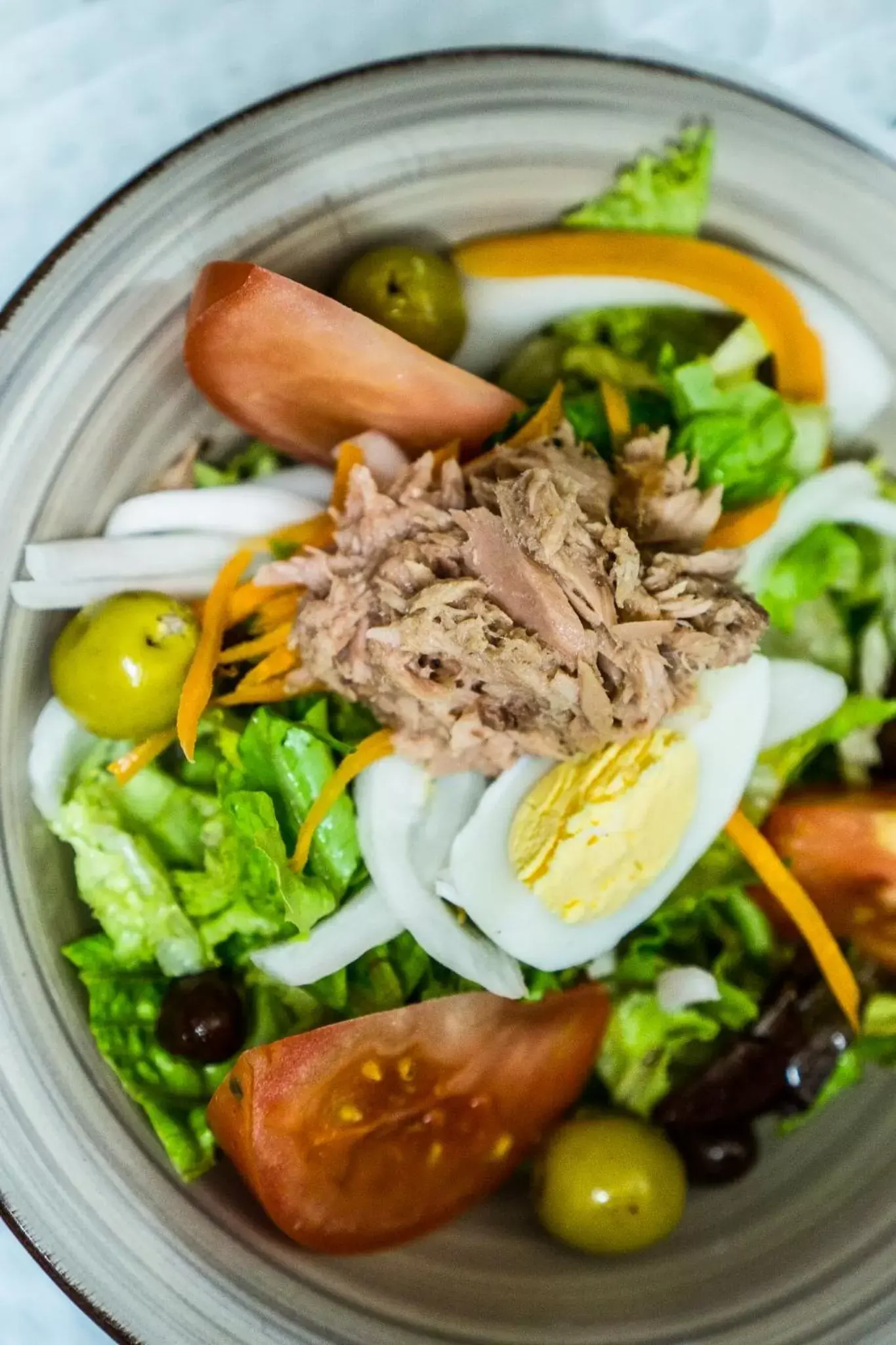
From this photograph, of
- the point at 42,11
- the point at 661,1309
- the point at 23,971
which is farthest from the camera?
the point at 42,11

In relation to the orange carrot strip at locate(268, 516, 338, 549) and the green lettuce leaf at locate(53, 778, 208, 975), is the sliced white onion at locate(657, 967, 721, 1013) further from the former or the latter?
the orange carrot strip at locate(268, 516, 338, 549)

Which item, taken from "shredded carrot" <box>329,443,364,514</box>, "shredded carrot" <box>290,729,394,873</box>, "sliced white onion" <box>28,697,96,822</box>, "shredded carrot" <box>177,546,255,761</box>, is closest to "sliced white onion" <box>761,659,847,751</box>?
"shredded carrot" <box>290,729,394,873</box>

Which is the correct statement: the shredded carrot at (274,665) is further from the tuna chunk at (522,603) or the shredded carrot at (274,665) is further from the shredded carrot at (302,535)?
the shredded carrot at (302,535)

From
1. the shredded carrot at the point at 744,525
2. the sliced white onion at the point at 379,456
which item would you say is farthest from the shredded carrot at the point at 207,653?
the shredded carrot at the point at 744,525

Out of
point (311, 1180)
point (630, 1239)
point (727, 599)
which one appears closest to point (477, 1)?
point (727, 599)

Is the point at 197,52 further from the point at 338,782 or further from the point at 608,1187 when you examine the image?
the point at 608,1187

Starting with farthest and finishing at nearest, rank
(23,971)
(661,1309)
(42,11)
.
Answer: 1. (42,11)
2. (661,1309)
3. (23,971)

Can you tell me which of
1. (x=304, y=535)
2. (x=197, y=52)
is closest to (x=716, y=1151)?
(x=304, y=535)

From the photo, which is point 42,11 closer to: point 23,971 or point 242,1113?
point 23,971
